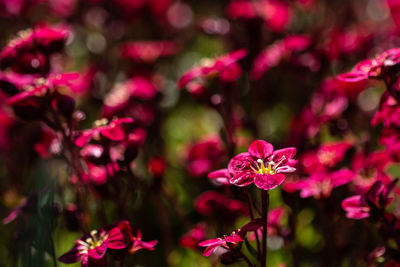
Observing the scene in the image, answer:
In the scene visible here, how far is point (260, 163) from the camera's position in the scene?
1129mm

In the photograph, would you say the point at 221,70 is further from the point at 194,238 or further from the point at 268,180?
the point at 268,180

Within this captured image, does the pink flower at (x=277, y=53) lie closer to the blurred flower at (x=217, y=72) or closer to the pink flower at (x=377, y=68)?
the blurred flower at (x=217, y=72)

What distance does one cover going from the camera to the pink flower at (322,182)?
1.20m

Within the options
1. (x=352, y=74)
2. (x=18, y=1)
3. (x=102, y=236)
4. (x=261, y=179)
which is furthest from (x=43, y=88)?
(x=18, y=1)

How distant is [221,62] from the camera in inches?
55.9

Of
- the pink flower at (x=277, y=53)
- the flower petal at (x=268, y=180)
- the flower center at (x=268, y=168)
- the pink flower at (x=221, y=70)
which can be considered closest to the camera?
the flower petal at (x=268, y=180)

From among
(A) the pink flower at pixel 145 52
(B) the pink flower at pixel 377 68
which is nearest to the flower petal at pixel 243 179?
(B) the pink flower at pixel 377 68

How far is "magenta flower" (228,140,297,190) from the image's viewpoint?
0.99 metres

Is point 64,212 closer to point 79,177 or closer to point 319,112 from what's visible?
point 79,177

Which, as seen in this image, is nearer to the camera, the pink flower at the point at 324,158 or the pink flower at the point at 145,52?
the pink flower at the point at 324,158

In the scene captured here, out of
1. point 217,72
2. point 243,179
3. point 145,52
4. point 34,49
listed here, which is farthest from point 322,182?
point 145,52

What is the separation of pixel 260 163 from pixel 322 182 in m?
0.20

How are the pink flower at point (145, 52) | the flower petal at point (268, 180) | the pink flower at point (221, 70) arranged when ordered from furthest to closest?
the pink flower at point (145, 52), the pink flower at point (221, 70), the flower petal at point (268, 180)

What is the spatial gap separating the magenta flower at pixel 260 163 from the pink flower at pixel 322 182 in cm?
12
